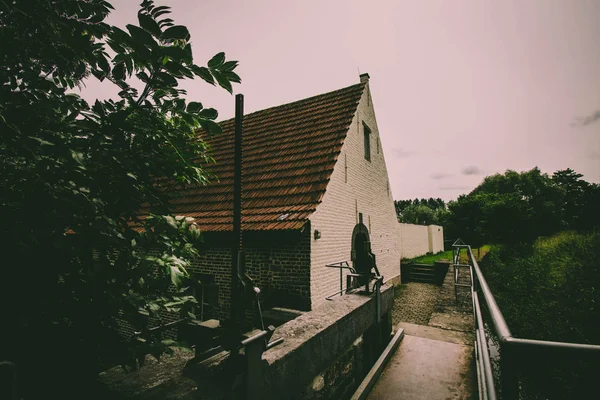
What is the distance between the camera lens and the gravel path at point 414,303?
8336 millimetres

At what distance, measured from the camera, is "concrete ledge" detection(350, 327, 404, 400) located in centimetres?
343

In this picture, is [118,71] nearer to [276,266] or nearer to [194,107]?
[194,107]

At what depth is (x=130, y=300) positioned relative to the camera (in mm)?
1686

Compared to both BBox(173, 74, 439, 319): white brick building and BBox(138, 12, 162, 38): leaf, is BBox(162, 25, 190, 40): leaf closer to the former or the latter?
BBox(138, 12, 162, 38): leaf

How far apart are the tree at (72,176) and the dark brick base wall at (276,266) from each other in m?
3.96

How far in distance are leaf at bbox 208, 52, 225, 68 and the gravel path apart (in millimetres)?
7049

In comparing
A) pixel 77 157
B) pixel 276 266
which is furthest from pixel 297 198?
pixel 77 157

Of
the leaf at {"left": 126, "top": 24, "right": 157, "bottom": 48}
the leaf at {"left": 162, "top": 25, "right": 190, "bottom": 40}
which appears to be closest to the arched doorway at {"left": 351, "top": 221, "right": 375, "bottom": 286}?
the leaf at {"left": 162, "top": 25, "right": 190, "bottom": 40}

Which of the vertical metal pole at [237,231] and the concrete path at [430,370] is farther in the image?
the concrete path at [430,370]

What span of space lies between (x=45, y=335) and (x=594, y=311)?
26.4 feet

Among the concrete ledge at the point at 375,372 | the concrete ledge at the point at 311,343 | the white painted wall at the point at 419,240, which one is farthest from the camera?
the white painted wall at the point at 419,240

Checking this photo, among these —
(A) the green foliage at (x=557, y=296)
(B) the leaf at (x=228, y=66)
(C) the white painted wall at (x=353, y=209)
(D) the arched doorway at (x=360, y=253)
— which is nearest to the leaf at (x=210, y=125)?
(B) the leaf at (x=228, y=66)

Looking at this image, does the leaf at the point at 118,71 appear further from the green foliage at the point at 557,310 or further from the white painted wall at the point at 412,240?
the white painted wall at the point at 412,240

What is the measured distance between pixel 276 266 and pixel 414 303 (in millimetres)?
6679
